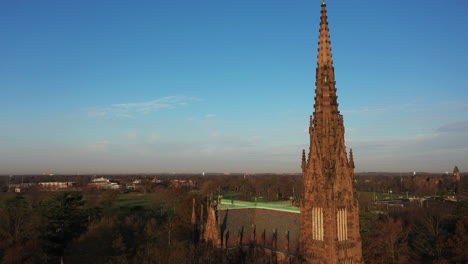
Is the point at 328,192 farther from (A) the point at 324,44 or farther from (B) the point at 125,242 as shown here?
(B) the point at 125,242

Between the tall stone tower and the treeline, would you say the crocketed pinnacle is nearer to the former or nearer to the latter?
the tall stone tower

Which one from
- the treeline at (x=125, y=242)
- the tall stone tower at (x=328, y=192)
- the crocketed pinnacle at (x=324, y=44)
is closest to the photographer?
the tall stone tower at (x=328, y=192)

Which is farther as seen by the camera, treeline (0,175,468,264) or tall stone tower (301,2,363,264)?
treeline (0,175,468,264)

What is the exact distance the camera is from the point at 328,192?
2722 cm

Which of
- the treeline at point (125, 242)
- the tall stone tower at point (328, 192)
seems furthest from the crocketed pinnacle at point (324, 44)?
the treeline at point (125, 242)

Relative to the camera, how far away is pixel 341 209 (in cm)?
2786

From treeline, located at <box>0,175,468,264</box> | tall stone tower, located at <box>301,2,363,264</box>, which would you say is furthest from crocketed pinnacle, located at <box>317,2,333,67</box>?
treeline, located at <box>0,175,468,264</box>

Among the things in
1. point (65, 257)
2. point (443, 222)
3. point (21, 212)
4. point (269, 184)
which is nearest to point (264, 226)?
point (65, 257)

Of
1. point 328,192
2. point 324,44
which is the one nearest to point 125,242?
point 328,192

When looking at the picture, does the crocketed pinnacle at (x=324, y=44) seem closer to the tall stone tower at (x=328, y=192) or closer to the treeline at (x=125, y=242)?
the tall stone tower at (x=328, y=192)

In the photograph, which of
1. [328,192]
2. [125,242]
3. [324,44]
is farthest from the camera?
[125,242]

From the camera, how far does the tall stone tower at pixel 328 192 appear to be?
27.2 metres

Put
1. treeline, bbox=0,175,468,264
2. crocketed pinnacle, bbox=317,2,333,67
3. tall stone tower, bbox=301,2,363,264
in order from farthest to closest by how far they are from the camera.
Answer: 1. treeline, bbox=0,175,468,264
2. crocketed pinnacle, bbox=317,2,333,67
3. tall stone tower, bbox=301,2,363,264

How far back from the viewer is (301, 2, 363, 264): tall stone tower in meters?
27.2
